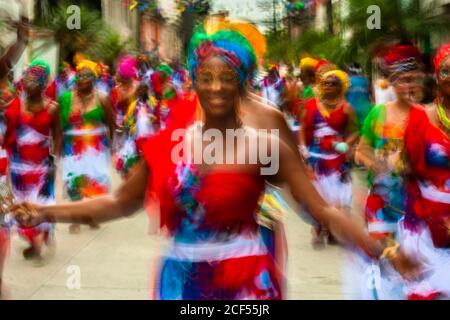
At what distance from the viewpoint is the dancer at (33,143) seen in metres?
7.25

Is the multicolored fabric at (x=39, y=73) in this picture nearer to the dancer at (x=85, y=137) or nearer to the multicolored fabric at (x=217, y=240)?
the dancer at (x=85, y=137)

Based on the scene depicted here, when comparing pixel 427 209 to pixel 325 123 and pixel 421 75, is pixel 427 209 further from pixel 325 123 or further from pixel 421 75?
pixel 325 123

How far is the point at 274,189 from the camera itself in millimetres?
3656

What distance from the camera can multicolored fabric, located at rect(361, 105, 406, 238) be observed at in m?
5.70

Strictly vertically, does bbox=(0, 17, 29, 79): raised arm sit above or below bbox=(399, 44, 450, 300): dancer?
above

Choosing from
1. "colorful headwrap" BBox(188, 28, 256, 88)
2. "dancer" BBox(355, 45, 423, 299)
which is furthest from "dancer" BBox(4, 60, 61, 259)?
"colorful headwrap" BBox(188, 28, 256, 88)

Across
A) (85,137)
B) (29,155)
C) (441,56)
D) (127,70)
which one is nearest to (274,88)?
(127,70)

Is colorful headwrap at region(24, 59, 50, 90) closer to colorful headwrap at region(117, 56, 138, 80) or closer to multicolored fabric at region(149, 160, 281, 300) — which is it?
multicolored fabric at region(149, 160, 281, 300)

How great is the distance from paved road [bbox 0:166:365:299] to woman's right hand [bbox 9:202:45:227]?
2.50 metres

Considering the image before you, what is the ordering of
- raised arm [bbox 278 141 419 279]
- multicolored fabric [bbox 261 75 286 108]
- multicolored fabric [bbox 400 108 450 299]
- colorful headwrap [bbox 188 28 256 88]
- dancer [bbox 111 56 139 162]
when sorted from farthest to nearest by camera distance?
multicolored fabric [bbox 261 75 286 108], dancer [bbox 111 56 139 162], multicolored fabric [bbox 400 108 450 299], colorful headwrap [bbox 188 28 256 88], raised arm [bbox 278 141 419 279]

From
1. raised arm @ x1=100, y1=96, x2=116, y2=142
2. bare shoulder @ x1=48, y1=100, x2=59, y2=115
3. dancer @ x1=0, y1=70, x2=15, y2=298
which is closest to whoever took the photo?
dancer @ x1=0, y1=70, x2=15, y2=298

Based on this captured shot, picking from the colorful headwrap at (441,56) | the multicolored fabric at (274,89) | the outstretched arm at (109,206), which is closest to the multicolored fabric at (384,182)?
the colorful headwrap at (441,56)

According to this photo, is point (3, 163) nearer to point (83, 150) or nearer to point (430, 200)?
point (83, 150)
